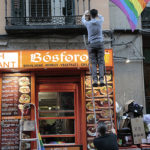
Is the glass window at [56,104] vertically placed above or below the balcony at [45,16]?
below

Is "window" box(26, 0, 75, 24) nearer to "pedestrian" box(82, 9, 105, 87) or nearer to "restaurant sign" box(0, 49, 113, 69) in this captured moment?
"restaurant sign" box(0, 49, 113, 69)

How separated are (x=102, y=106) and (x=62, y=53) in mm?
2122

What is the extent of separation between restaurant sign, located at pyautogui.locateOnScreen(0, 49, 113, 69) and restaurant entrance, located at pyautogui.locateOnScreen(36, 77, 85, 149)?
101 centimetres

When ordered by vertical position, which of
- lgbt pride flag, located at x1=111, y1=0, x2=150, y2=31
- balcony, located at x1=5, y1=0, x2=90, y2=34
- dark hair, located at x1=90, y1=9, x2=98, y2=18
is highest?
balcony, located at x1=5, y1=0, x2=90, y2=34

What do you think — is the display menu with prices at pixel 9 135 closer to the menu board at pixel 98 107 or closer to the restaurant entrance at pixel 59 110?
the restaurant entrance at pixel 59 110

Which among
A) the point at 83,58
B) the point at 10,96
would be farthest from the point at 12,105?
the point at 83,58

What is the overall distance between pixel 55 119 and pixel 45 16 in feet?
11.4

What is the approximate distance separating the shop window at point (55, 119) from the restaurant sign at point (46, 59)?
1.35 meters

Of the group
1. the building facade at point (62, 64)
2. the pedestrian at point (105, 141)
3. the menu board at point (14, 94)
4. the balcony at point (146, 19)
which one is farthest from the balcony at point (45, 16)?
the pedestrian at point (105, 141)

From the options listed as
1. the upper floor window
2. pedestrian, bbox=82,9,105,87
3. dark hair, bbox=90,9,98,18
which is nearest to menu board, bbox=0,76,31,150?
the upper floor window

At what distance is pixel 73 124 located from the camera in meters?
11.0

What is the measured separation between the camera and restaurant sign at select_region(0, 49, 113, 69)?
10.1m

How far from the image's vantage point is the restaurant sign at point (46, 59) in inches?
398

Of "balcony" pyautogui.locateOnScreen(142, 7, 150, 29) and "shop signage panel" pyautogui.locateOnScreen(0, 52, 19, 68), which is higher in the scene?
"balcony" pyautogui.locateOnScreen(142, 7, 150, 29)
